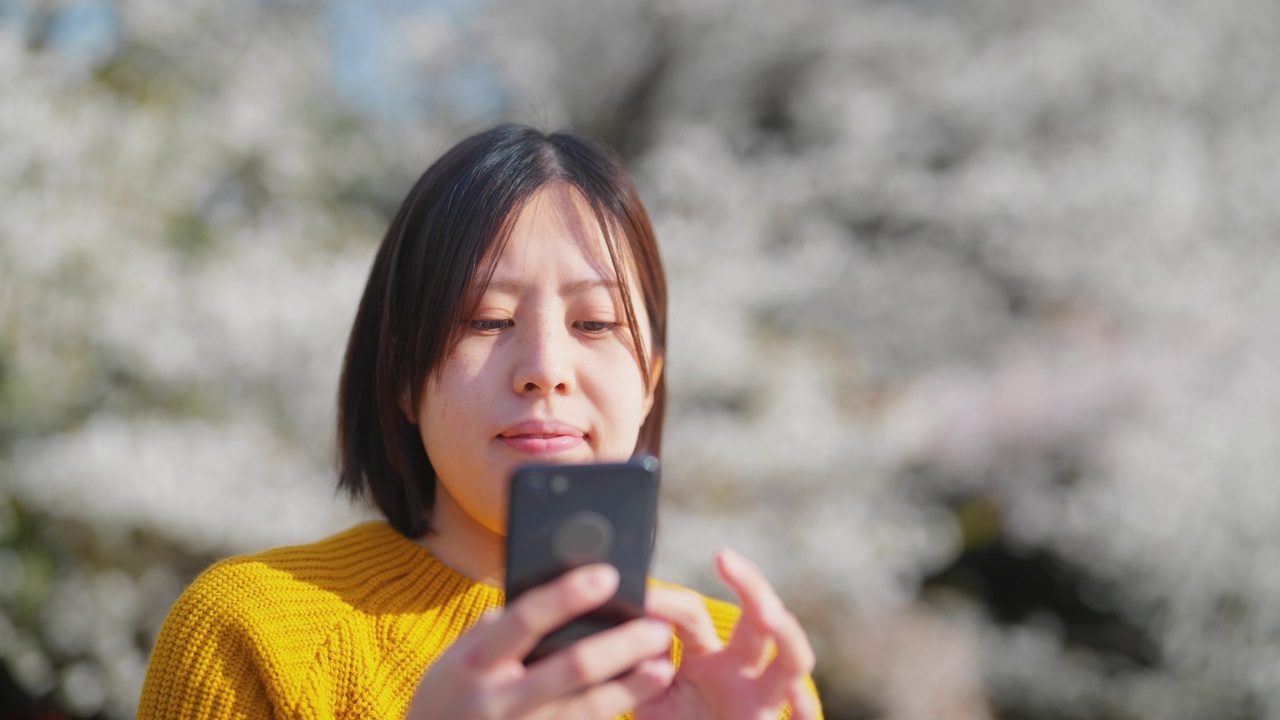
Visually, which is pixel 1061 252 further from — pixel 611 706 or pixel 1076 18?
pixel 611 706

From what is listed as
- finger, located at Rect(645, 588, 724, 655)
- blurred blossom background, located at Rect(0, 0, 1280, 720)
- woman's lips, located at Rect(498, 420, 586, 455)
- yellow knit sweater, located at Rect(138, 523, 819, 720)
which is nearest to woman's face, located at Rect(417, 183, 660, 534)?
woman's lips, located at Rect(498, 420, 586, 455)

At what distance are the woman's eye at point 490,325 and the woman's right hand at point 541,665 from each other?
338 millimetres

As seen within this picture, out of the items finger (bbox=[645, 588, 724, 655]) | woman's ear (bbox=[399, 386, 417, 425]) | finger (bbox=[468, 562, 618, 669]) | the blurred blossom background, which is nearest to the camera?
finger (bbox=[468, 562, 618, 669])

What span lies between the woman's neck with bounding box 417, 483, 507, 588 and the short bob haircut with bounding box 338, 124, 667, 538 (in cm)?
4

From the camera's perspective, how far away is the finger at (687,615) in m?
0.73

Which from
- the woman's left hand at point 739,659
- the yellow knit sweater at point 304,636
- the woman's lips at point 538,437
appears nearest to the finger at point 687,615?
the woman's left hand at point 739,659

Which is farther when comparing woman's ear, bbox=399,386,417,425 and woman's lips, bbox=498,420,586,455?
woman's ear, bbox=399,386,417,425

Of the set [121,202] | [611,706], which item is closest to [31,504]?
[121,202]

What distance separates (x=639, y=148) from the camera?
4164 millimetres

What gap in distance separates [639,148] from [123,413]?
2.23m

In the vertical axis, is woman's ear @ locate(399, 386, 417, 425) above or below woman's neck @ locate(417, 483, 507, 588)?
above

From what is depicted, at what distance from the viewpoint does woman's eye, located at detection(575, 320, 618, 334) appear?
98 centimetres

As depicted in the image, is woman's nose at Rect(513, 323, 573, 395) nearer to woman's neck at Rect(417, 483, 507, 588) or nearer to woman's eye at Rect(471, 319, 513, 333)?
woman's eye at Rect(471, 319, 513, 333)

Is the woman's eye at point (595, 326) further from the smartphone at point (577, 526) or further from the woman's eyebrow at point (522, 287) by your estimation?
the smartphone at point (577, 526)
